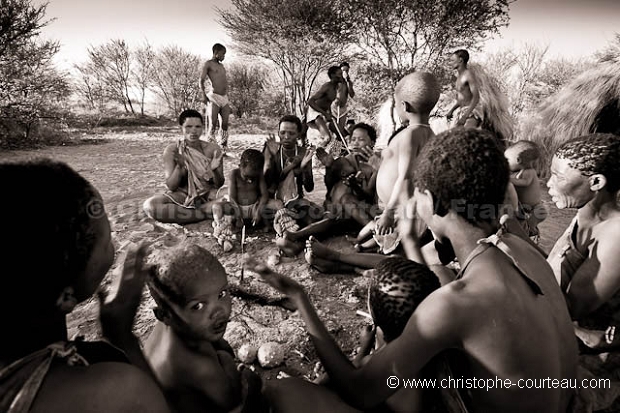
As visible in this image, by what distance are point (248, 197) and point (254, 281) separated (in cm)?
137

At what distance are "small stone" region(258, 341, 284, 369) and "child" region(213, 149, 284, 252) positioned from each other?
2.07 metres

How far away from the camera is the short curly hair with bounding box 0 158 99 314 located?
808 mm

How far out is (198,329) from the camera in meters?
1.54

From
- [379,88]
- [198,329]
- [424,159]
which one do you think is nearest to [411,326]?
[424,159]

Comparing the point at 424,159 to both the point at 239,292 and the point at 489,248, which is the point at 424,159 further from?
the point at 239,292

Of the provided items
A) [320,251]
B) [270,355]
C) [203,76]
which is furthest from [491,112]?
[270,355]

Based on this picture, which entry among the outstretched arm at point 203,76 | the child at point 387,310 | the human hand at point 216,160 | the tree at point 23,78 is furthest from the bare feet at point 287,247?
the tree at point 23,78

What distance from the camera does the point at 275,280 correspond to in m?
1.63

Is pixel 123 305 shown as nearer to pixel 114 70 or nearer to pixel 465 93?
pixel 465 93

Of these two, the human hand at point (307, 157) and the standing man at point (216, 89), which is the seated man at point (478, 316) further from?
the standing man at point (216, 89)

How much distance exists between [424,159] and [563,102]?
6.95m

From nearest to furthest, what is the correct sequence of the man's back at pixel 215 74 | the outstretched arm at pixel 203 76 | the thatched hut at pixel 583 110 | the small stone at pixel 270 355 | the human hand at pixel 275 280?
the human hand at pixel 275 280 < the small stone at pixel 270 355 < the thatched hut at pixel 583 110 < the outstretched arm at pixel 203 76 < the man's back at pixel 215 74

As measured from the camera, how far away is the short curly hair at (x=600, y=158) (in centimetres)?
193

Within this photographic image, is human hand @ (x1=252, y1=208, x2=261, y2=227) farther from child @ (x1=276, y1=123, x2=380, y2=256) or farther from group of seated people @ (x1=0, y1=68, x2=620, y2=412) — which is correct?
group of seated people @ (x1=0, y1=68, x2=620, y2=412)
